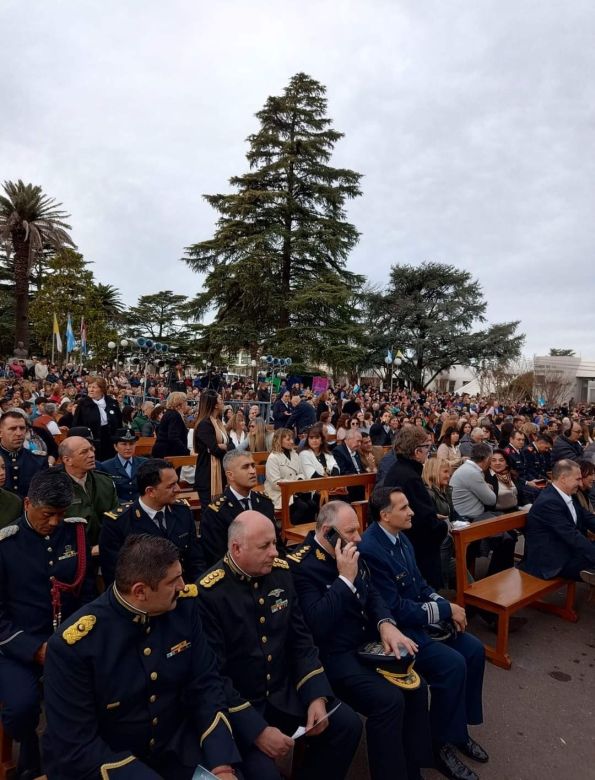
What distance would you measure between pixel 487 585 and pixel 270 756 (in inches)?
121

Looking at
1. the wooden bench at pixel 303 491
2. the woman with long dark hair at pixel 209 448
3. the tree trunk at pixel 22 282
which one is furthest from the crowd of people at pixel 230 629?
the tree trunk at pixel 22 282

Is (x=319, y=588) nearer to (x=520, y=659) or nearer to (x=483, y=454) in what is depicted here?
(x=520, y=659)

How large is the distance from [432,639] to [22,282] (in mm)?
35894

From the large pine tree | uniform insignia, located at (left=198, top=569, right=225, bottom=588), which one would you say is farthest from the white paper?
the large pine tree

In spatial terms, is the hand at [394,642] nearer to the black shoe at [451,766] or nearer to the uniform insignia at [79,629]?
the black shoe at [451,766]

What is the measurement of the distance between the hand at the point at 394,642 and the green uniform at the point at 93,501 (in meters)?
2.31

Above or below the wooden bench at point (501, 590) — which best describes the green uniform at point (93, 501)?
above

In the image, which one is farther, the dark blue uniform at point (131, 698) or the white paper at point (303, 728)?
the white paper at point (303, 728)

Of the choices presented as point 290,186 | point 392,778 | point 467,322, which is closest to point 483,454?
point 392,778

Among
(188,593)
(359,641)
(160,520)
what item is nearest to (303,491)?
(160,520)

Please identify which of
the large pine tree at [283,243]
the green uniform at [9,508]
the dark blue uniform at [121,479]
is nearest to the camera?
the green uniform at [9,508]

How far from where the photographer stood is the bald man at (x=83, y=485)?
13.5 ft

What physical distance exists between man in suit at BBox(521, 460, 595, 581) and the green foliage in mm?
34422

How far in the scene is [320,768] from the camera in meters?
2.72
